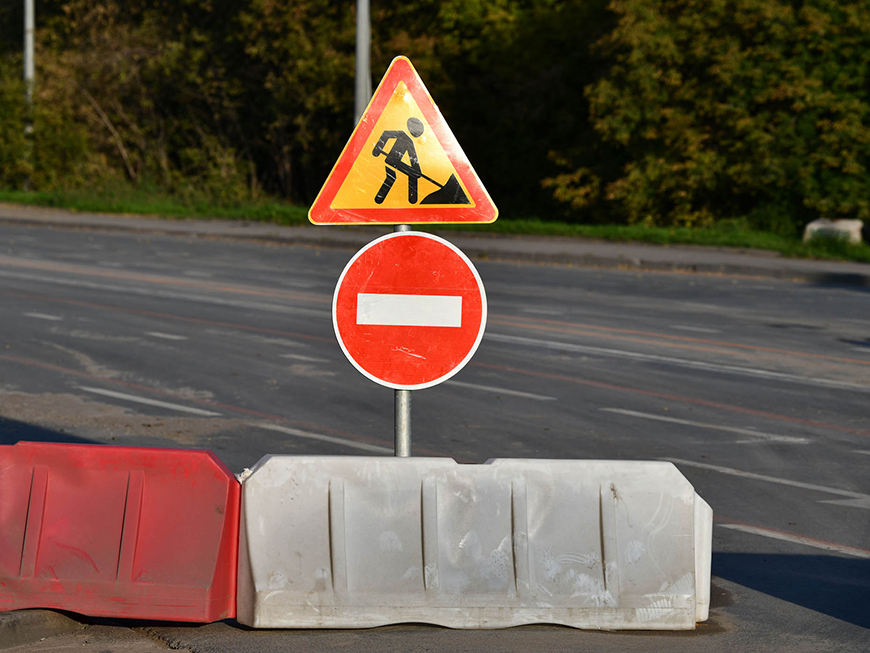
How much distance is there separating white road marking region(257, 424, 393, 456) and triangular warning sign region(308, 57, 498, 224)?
3.52m

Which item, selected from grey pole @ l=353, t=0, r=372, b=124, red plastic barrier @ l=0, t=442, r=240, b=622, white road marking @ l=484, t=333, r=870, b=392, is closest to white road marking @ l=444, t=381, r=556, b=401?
white road marking @ l=484, t=333, r=870, b=392

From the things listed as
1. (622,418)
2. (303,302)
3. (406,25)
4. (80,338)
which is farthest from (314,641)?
(406,25)

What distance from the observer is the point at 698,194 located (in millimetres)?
31609

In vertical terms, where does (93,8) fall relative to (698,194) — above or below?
above

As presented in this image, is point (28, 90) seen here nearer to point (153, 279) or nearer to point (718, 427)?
point (153, 279)

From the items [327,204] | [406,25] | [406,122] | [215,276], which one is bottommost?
[215,276]

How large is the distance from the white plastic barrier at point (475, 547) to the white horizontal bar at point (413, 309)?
0.56 metres

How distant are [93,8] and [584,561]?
44.1 m

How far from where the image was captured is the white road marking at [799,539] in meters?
Result: 6.33

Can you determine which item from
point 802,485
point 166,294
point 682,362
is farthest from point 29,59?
point 802,485

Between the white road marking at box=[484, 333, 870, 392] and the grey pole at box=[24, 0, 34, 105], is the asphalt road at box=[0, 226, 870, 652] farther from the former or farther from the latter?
the grey pole at box=[24, 0, 34, 105]

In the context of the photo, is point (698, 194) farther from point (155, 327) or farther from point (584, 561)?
point (584, 561)

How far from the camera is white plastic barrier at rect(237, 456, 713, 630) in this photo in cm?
500

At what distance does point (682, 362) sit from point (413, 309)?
781 centimetres
